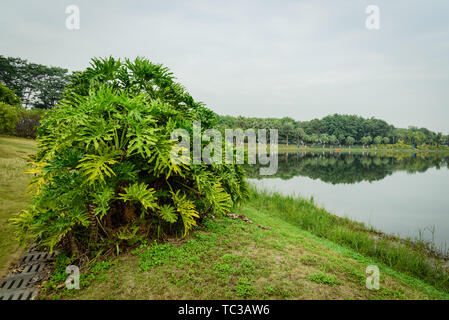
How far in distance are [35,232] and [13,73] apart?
4135 cm

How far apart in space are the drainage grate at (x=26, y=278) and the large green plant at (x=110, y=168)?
0.33 m

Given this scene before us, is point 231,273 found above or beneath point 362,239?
above

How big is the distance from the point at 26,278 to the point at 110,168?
5.75ft

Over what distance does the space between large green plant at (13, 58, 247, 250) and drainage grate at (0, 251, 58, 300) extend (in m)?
0.33

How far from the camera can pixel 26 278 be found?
2.80m

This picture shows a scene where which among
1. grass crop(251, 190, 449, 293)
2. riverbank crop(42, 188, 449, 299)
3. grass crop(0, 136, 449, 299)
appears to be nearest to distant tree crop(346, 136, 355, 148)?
grass crop(251, 190, 449, 293)

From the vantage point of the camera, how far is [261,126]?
57.7 meters

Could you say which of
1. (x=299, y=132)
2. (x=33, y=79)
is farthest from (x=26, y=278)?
(x=299, y=132)

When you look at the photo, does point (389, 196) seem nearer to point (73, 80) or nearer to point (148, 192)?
point (148, 192)

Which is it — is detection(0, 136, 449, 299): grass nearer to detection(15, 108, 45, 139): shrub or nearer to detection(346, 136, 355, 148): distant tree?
detection(15, 108, 45, 139): shrub

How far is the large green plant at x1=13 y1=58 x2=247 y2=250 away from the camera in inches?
111

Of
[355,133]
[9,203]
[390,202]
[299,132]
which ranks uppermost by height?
[355,133]

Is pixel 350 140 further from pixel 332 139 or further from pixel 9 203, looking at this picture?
pixel 9 203
